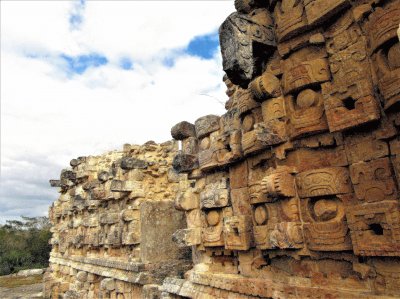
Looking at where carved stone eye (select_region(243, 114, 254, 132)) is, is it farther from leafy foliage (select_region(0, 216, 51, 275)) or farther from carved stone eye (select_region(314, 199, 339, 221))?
leafy foliage (select_region(0, 216, 51, 275))

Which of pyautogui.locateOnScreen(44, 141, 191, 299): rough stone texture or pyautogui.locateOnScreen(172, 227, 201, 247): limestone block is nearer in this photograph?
pyautogui.locateOnScreen(172, 227, 201, 247): limestone block

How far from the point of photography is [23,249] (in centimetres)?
2725

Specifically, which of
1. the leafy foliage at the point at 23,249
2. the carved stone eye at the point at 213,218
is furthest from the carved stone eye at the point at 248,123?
the leafy foliage at the point at 23,249

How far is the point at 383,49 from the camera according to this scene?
2.79 metres

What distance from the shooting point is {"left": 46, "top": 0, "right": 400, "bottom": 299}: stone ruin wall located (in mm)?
2758

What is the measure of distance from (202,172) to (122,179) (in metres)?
3.95

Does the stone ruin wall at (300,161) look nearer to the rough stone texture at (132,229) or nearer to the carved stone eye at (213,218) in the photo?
the carved stone eye at (213,218)

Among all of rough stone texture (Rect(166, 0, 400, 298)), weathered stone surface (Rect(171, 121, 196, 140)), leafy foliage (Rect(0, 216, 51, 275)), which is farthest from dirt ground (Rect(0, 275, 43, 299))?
rough stone texture (Rect(166, 0, 400, 298))

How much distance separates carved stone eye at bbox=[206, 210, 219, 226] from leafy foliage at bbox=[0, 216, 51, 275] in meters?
23.3

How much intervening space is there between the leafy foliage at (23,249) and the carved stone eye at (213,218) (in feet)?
76.4

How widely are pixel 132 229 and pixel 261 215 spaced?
482cm

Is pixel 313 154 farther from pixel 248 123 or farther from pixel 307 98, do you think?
pixel 248 123

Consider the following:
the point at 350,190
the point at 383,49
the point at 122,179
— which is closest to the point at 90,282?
the point at 122,179

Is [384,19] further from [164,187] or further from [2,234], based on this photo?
[2,234]
